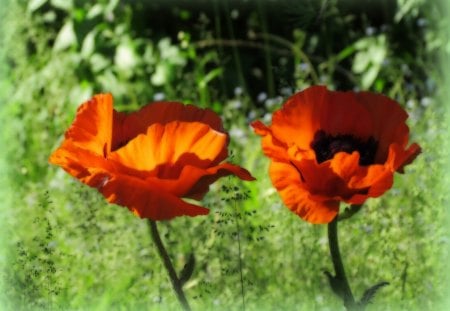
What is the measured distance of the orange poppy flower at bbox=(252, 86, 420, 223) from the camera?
4.49ft

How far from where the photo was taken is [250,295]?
2.09 m

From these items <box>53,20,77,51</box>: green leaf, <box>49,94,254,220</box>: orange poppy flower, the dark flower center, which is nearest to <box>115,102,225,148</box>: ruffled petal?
<box>49,94,254,220</box>: orange poppy flower

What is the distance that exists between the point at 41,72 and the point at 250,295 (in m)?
1.93

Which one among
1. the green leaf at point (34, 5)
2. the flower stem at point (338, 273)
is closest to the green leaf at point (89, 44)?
the green leaf at point (34, 5)

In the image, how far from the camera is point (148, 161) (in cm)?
139

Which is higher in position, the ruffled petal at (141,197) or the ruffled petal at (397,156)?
the ruffled petal at (397,156)

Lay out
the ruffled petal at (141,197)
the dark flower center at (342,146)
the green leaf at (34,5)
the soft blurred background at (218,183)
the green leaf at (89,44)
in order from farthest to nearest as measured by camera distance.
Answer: the green leaf at (89,44) → the green leaf at (34,5) → the soft blurred background at (218,183) → the dark flower center at (342,146) → the ruffled petal at (141,197)

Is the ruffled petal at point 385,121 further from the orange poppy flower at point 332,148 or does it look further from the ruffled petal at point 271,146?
the ruffled petal at point 271,146

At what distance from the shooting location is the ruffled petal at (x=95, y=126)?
144cm

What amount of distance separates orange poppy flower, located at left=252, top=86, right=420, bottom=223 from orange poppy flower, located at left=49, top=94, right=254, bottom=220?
81 millimetres

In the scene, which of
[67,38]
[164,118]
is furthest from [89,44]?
[164,118]

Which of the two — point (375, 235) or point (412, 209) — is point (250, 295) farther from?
point (412, 209)

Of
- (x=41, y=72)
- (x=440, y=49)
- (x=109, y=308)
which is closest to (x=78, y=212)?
(x=109, y=308)

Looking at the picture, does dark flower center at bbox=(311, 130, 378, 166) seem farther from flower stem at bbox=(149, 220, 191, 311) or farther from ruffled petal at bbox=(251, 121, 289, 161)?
flower stem at bbox=(149, 220, 191, 311)
